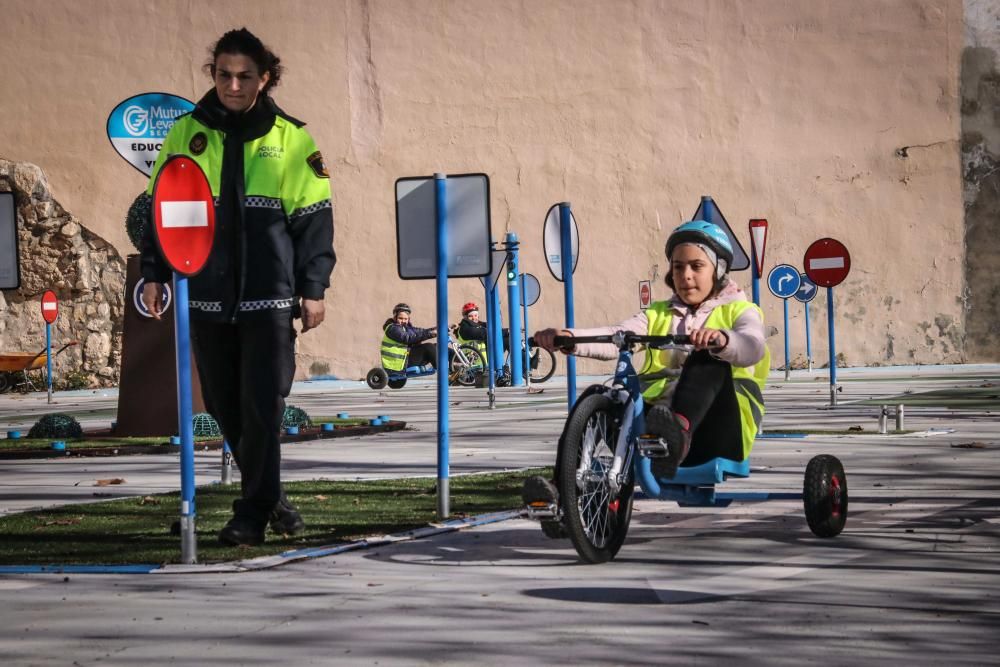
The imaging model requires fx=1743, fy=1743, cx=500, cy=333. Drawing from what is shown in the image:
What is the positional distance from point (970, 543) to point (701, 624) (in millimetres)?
2323

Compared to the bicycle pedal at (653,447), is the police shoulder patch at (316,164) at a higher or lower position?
higher

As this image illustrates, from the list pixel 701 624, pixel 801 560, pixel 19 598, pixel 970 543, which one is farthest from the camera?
pixel 970 543

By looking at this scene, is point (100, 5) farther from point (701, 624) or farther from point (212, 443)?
point (701, 624)

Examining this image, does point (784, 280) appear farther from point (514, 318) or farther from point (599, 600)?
point (599, 600)

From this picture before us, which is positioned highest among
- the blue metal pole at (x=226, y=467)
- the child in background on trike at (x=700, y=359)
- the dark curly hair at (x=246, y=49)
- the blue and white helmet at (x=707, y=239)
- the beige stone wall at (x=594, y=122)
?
the beige stone wall at (x=594, y=122)

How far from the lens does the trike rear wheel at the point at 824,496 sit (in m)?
7.15

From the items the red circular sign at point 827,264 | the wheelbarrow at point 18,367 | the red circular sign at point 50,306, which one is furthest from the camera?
the wheelbarrow at point 18,367

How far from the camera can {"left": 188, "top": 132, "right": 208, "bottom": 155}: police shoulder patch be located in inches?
282

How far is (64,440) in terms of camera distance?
15273 millimetres


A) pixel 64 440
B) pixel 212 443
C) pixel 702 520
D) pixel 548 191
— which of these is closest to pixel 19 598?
pixel 702 520

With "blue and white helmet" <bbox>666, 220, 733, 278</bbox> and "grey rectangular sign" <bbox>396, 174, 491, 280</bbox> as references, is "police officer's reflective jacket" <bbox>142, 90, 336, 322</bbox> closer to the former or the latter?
"grey rectangular sign" <bbox>396, 174, 491, 280</bbox>

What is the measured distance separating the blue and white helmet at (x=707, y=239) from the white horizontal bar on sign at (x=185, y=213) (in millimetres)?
1839

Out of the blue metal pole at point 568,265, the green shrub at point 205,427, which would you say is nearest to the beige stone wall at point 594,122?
the green shrub at point 205,427

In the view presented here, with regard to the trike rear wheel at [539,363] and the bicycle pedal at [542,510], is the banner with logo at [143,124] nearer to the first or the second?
the bicycle pedal at [542,510]
